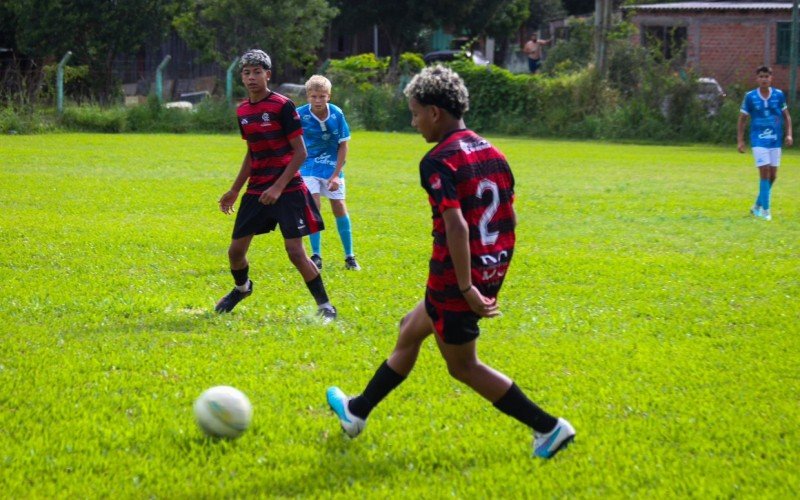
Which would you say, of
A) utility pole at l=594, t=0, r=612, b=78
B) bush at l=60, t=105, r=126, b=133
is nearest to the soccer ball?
bush at l=60, t=105, r=126, b=133

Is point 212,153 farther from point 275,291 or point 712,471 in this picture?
point 712,471

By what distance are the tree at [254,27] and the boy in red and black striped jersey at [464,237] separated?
36.6 metres

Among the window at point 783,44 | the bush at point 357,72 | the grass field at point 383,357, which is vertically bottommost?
the grass field at point 383,357

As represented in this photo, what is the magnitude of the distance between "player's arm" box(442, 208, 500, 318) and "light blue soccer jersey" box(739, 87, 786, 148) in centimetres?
1148

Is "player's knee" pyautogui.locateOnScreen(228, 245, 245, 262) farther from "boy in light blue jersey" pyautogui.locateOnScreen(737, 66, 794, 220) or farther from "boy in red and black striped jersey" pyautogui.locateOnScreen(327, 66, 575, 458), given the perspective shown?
Result: "boy in light blue jersey" pyautogui.locateOnScreen(737, 66, 794, 220)

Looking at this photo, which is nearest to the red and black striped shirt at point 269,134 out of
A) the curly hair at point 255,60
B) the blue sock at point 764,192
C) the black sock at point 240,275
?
the curly hair at point 255,60

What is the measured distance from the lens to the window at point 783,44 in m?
41.2

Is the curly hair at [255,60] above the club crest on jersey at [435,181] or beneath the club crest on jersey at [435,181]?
above

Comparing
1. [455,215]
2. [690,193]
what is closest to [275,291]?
[455,215]

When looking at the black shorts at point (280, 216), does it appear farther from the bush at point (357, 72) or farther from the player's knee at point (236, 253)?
the bush at point (357, 72)

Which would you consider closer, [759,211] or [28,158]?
[759,211]

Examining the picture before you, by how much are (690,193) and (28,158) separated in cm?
1286

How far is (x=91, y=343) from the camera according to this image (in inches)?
268

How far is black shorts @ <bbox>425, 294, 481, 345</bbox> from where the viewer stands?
461 centimetres
